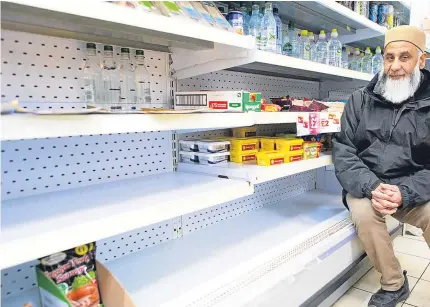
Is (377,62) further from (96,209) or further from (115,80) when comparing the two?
(96,209)

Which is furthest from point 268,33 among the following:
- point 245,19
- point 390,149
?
point 390,149

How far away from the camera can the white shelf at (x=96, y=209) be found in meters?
0.84

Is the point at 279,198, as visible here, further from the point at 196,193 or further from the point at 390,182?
the point at 196,193

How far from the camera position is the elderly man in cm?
178

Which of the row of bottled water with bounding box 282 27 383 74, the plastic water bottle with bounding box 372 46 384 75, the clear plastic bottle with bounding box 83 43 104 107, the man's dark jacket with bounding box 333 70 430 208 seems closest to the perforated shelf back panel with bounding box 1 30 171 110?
the clear plastic bottle with bounding box 83 43 104 107

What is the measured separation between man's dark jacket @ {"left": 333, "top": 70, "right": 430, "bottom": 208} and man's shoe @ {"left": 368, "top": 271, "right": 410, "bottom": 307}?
1.53 ft

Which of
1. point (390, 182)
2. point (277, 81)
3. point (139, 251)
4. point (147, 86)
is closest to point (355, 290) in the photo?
point (390, 182)

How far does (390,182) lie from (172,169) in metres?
1.18

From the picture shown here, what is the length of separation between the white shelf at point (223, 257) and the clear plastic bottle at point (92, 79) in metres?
0.71

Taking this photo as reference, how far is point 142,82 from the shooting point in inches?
62.9

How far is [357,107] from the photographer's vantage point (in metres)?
2.01

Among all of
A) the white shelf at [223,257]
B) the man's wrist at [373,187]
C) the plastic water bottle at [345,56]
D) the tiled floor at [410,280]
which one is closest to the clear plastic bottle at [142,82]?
the white shelf at [223,257]

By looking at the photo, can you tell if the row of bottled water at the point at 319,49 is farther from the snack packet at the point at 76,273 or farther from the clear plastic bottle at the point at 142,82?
the snack packet at the point at 76,273

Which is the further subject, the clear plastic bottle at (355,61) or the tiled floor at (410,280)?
the clear plastic bottle at (355,61)
